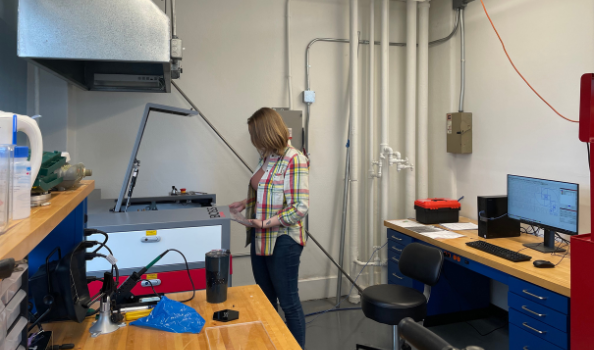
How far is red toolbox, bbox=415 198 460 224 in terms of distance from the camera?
303 cm

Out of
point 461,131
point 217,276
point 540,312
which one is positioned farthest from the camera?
point 461,131

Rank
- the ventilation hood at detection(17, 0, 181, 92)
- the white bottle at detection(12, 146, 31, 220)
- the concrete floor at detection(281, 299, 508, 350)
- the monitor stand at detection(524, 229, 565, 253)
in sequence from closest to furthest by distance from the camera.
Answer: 1. the white bottle at detection(12, 146, 31, 220)
2. the ventilation hood at detection(17, 0, 181, 92)
3. the monitor stand at detection(524, 229, 565, 253)
4. the concrete floor at detection(281, 299, 508, 350)

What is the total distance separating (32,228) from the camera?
2.19 ft

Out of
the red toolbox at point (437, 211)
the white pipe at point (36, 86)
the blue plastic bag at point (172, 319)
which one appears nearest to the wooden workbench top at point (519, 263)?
the red toolbox at point (437, 211)

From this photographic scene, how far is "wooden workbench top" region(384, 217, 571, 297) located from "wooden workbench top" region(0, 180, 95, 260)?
1.90 metres

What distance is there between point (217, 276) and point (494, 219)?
74.6 inches

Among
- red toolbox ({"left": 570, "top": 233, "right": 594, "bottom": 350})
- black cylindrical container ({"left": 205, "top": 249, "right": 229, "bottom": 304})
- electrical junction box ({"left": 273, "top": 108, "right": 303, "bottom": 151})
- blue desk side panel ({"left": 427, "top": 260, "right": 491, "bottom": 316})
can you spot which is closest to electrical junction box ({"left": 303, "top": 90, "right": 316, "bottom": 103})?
electrical junction box ({"left": 273, "top": 108, "right": 303, "bottom": 151})

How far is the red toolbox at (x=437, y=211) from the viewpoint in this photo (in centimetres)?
303

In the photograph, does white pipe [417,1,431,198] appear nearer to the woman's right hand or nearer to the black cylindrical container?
the woman's right hand

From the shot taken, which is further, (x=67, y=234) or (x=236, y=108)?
(x=236, y=108)

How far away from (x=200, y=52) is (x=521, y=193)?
247 cm

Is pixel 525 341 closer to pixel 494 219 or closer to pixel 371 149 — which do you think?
pixel 494 219

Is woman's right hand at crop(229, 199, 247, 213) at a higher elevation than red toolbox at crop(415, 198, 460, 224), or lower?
higher

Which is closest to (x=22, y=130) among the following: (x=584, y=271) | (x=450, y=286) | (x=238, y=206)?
(x=238, y=206)
